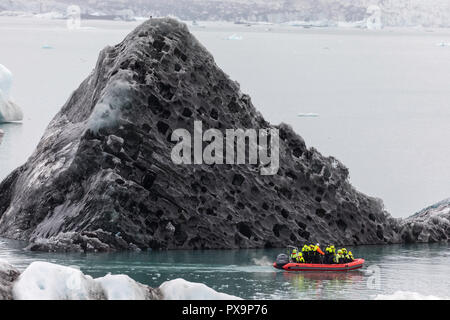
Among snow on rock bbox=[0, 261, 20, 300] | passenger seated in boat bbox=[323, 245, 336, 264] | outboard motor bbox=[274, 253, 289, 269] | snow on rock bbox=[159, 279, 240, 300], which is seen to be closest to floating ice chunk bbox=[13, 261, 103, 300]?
snow on rock bbox=[0, 261, 20, 300]

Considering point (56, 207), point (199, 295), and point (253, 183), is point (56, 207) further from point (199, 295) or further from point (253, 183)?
point (199, 295)

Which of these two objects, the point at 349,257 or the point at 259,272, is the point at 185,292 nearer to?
the point at 259,272

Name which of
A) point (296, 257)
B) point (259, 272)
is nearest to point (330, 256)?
point (296, 257)

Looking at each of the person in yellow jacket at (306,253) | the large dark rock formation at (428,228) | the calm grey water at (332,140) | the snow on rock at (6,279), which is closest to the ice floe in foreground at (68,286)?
the snow on rock at (6,279)

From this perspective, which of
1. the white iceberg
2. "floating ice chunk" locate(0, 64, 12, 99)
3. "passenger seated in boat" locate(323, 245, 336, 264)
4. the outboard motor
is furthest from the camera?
the white iceberg

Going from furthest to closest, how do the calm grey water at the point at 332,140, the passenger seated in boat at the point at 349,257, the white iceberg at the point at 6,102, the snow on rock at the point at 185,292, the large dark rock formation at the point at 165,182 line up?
the white iceberg at the point at 6,102 → the large dark rock formation at the point at 165,182 → the passenger seated in boat at the point at 349,257 → the calm grey water at the point at 332,140 → the snow on rock at the point at 185,292

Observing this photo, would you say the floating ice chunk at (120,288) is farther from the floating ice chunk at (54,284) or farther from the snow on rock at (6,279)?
the snow on rock at (6,279)

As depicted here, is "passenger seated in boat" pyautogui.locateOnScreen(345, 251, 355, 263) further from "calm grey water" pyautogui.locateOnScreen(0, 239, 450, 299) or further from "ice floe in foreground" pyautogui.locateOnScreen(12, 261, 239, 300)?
"ice floe in foreground" pyautogui.locateOnScreen(12, 261, 239, 300)
